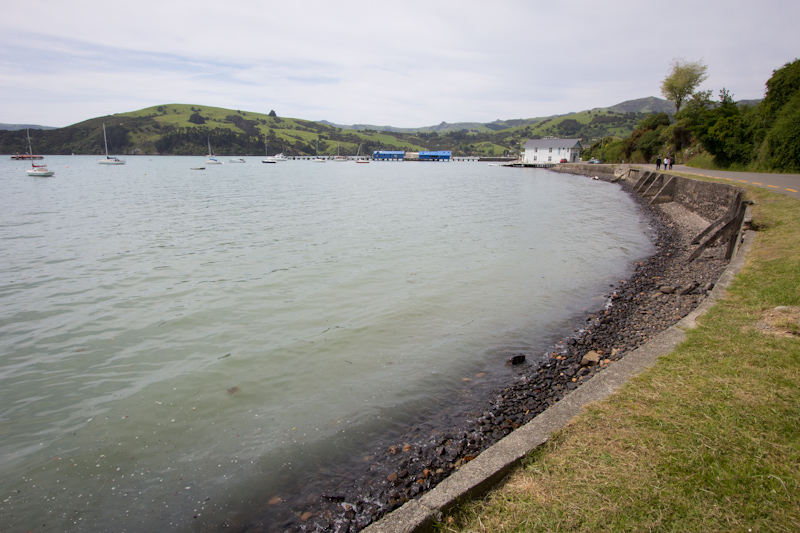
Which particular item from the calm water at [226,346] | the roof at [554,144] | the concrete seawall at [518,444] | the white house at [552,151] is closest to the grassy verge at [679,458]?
the concrete seawall at [518,444]

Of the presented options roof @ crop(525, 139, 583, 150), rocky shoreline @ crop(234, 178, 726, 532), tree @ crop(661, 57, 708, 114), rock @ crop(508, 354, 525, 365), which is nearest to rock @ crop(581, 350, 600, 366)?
rocky shoreline @ crop(234, 178, 726, 532)

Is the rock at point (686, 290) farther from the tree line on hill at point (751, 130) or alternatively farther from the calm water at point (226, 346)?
the tree line on hill at point (751, 130)

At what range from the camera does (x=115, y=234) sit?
22141 millimetres

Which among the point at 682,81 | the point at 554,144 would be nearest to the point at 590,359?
the point at 682,81

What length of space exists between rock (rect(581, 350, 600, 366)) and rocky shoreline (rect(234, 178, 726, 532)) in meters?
0.02

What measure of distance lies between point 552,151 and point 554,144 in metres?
2.23

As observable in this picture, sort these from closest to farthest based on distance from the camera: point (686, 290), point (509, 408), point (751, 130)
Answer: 1. point (509, 408)
2. point (686, 290)
3. point (751, 130)

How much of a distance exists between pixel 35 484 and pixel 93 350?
171 inches

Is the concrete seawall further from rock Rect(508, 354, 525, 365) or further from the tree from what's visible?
the tree

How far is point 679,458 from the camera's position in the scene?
391cm

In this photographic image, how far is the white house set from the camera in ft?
425

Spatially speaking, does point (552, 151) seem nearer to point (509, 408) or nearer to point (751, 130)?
point (751, 130)

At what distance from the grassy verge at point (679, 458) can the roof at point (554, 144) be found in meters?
139

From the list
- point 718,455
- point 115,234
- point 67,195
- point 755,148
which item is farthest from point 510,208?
point 67,195
